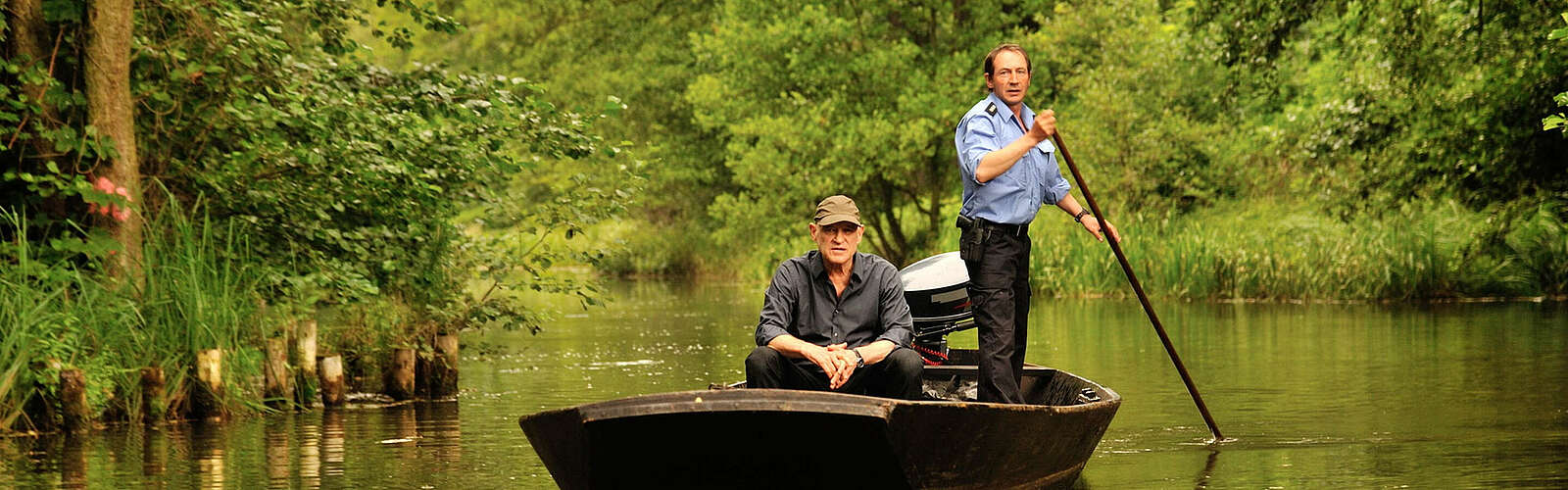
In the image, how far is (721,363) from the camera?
608 inches

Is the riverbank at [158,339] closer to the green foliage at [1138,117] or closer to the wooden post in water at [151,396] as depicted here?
the wooden post in water at [151,396]

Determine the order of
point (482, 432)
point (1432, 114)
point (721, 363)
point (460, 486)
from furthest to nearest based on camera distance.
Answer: point (1432, 114) < point (721, 363) < point (482, 432) < point (460, 486)

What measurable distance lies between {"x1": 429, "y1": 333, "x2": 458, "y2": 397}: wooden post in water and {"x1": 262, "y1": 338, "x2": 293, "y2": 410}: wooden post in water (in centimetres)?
142

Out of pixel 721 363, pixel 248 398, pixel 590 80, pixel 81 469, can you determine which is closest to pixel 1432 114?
pixel 721 363

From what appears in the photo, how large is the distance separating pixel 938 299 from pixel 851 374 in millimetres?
2326

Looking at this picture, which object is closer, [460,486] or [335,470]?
[460,486]

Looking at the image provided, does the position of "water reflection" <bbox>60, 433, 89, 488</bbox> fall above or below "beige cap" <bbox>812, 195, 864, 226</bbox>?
below

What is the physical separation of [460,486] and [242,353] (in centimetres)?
354

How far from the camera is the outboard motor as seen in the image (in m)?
9.39

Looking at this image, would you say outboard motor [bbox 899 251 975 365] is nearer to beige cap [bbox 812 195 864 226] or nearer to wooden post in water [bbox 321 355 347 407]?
beige cap [bbox 812 195 864 226]

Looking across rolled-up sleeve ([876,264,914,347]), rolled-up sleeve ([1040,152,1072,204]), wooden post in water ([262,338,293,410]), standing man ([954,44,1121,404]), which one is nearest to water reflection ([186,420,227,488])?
wooden post in water ([262,338,293,410])

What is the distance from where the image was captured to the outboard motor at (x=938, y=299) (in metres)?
9.39

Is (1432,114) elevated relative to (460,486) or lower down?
elevated

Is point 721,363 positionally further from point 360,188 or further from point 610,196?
point 360,188
